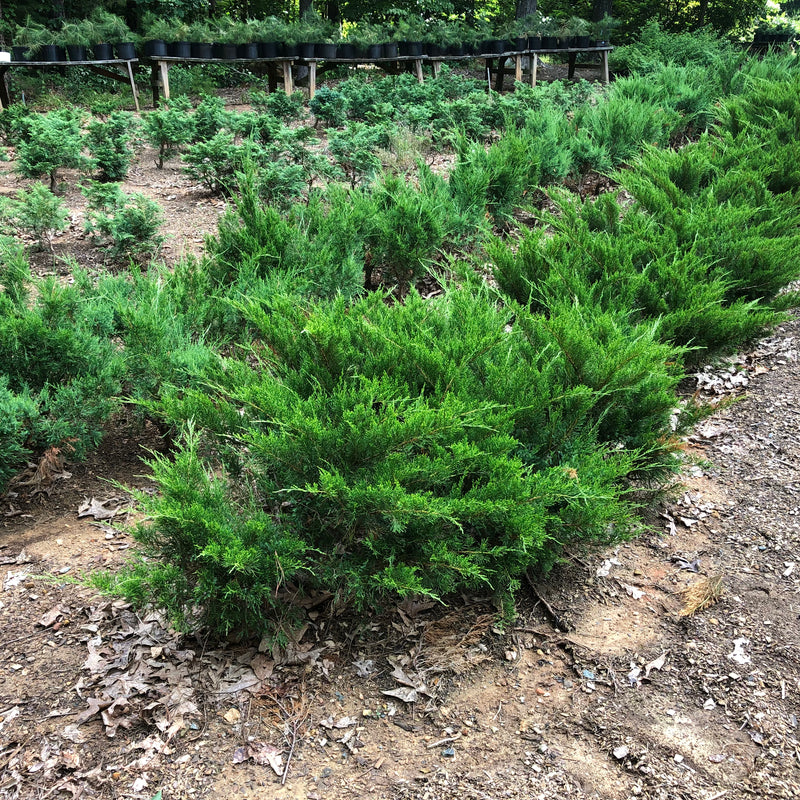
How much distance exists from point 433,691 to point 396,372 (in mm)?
1042

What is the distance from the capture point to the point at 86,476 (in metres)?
3.03

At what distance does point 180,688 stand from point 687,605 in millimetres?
1635

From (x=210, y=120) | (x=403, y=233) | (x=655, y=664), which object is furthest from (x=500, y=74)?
(x=655, y=664)

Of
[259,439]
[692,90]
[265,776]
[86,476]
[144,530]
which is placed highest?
[692,90]

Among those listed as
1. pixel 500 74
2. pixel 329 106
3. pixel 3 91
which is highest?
pixel 500 74

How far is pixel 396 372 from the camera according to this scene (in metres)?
2.55

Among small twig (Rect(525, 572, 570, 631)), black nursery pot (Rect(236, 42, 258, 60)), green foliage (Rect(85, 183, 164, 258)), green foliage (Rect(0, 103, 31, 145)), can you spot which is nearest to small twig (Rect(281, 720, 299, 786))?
small twig (Rect(525, 572, 570, 631))

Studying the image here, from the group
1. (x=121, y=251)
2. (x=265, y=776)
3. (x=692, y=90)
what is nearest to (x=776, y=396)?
(x=265, y=776)

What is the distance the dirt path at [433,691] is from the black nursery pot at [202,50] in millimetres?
9142

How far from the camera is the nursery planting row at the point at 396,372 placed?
83.1 inches

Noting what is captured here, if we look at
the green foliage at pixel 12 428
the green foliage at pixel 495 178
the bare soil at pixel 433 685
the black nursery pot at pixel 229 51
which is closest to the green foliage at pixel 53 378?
the green foliage at pixel 12 428

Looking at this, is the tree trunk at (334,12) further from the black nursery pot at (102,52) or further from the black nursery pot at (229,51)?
the black nursery pot at (102,52)

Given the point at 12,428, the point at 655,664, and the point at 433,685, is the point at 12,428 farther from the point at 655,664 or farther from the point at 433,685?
the point at 655,664

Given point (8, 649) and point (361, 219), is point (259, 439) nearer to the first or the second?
point (8, 649)
